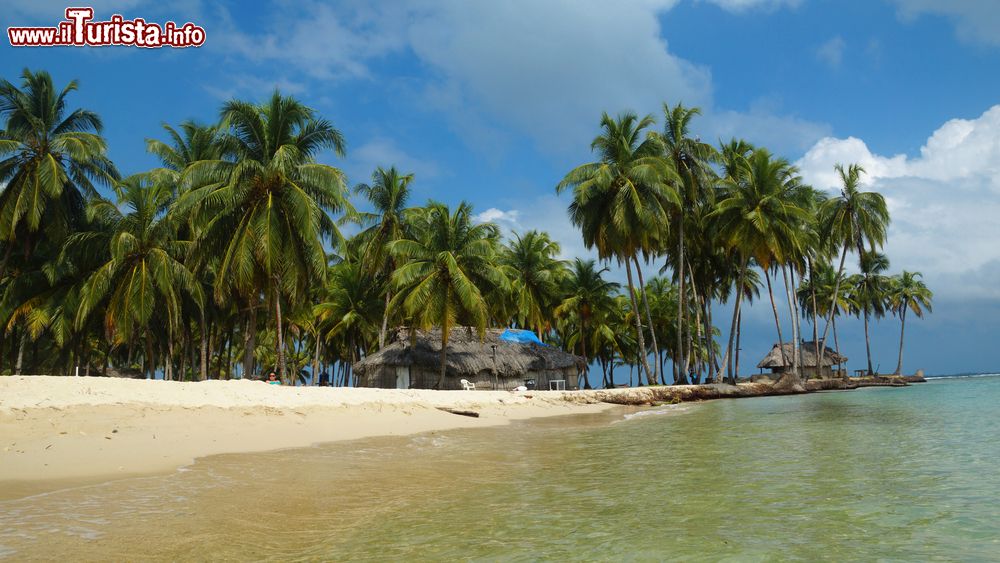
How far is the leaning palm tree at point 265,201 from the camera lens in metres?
17.6

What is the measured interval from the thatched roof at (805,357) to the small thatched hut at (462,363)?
25.2 meters

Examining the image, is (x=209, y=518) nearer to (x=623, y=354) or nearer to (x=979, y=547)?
(x=979, y=547)

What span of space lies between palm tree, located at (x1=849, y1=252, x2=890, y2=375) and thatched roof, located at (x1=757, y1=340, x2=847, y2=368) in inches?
213

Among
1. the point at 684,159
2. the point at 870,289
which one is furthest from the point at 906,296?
the point at 684,159

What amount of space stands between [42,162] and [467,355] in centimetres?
1868

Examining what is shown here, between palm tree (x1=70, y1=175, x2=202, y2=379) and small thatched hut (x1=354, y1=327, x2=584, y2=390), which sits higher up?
palm tree (x1=70, y1=175, x2=202, y2=379)

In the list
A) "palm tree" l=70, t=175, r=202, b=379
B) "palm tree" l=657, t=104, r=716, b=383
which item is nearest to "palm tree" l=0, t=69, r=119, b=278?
"palm tree" l=70, t=175, r=202, b=379

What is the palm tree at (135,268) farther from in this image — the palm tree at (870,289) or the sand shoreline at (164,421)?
the palm tree at (870,289)

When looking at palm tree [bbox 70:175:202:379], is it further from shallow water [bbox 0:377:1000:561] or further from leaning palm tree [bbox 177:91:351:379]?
shallow water [bbox 0:377:1000:561]

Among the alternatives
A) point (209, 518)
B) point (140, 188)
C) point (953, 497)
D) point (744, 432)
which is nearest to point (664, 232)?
point (744, 432)

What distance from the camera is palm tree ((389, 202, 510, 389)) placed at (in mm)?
24109

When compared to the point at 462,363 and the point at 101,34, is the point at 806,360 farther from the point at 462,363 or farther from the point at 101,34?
the point at 101,34

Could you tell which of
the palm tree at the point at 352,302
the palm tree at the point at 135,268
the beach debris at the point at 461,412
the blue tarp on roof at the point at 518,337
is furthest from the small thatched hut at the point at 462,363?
the beach debris at the point at 461,412

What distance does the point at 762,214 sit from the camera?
29688 mm
